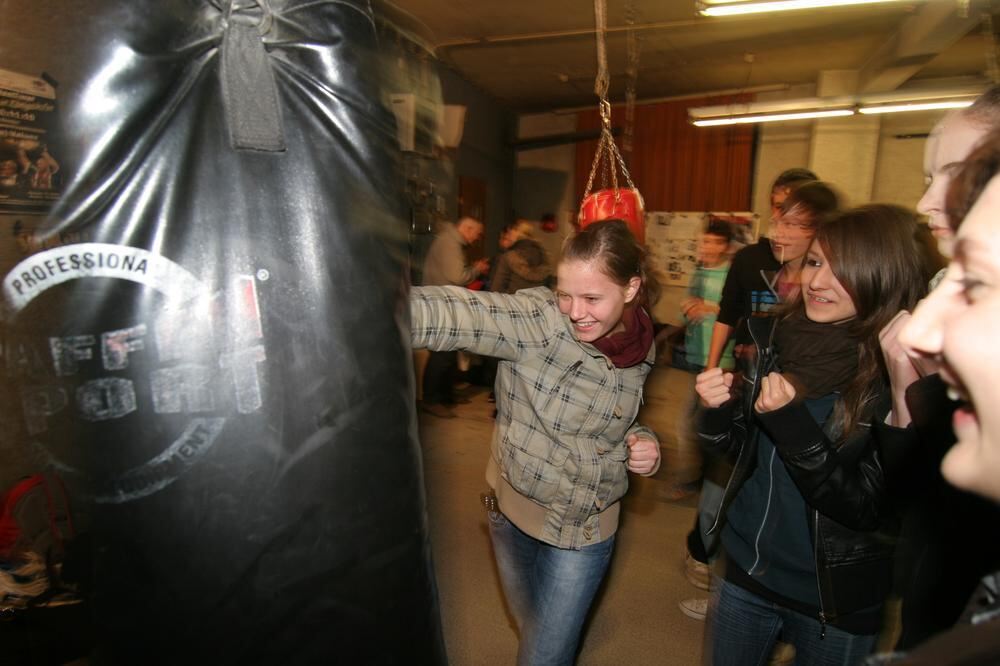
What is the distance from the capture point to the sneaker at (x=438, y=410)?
494 centimetres

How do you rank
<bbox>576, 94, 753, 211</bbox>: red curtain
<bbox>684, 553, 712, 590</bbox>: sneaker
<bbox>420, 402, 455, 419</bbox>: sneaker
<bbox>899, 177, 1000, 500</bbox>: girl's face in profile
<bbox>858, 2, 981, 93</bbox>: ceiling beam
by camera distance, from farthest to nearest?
<bbox>576, 94, 753, 211</bbox>: red curtain, <bbox>420, 402, 455, 419</bbox>: sneaker, <bbox>858, 2, 981, 93</bbox>: ceiling beam, <bbox>684, 553, 712, 590</bbox>: sneaker, <bbox>899, 177, 1000, 500</bbox>: girl's face in profile

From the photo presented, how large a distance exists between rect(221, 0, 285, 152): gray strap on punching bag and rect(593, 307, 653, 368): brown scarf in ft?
3.17

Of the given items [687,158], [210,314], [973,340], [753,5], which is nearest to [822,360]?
[973,340]

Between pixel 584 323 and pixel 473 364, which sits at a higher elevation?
pixel 584 323

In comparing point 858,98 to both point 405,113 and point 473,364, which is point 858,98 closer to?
point 473,364

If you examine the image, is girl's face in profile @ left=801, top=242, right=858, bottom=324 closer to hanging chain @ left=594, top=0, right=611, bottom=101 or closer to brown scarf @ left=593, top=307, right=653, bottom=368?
brown scarf @ left=593, top=307, right=653, bottom=368

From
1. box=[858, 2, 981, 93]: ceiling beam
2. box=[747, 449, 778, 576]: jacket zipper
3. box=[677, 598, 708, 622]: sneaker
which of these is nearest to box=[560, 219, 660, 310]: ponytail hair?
box=[747, 449, 778, 576]: jacket zipper

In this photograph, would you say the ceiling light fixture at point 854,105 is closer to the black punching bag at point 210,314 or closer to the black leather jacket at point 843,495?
the black leather jacket at point 843,495

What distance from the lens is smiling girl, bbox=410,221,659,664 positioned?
145 cm

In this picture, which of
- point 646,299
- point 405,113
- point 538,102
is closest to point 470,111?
point 538,102

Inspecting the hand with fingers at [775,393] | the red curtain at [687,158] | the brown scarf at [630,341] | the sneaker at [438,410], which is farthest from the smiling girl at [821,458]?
the red curtain at [687,158]

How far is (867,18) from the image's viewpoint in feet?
18.1

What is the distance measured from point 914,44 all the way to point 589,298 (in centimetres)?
579

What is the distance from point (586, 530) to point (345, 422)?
897mm
